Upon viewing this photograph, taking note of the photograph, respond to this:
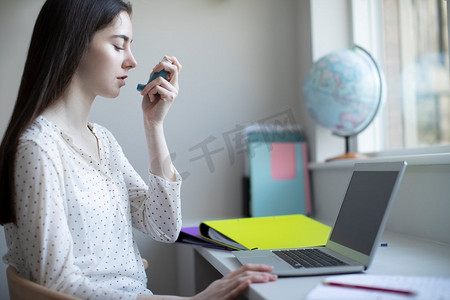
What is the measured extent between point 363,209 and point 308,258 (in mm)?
158

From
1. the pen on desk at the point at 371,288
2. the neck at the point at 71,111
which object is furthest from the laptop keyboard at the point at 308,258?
the neck at the point at 71,111

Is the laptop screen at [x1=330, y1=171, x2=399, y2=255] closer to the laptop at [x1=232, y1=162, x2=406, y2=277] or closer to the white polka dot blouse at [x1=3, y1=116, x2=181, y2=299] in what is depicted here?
the laptop at [x1=232, y1=162, x2=406, y2=277]

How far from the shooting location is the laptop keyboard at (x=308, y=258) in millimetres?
874

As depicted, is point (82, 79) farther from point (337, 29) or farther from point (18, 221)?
point (337, 29)

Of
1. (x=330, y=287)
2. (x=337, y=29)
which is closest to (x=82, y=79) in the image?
(x=330, y=287)

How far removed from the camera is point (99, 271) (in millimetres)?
992

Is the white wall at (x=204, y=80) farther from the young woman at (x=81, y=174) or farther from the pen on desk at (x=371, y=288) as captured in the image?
the pen on desk at (x=371, y=288)

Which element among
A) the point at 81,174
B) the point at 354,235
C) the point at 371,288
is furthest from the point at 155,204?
the point at 371,288

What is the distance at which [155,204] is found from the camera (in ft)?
3.92

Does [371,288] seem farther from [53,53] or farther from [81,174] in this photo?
[53,53]

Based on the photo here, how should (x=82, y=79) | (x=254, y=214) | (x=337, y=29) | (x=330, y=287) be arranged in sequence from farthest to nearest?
(x=337, y=29) < (x=254, y=214) < (x=82, y=79) < (x=330, y=287)

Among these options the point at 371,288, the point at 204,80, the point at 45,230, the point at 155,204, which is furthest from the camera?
the point at 204,80

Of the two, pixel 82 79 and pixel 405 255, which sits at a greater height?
pixel 82 79

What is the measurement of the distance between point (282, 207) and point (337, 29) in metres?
0.79
